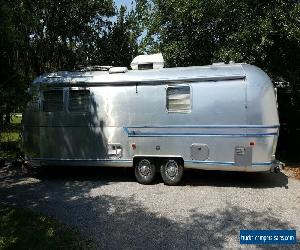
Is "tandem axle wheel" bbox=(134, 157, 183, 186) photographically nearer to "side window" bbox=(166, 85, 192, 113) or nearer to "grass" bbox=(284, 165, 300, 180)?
"side window" bbox=(166, 85, 192, 113)

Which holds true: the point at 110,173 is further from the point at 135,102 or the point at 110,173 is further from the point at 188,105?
the point at 188,105

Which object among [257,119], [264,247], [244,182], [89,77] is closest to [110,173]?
[89,77]

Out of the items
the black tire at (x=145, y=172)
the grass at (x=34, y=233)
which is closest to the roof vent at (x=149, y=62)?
the black tire at (x=145, y=172)

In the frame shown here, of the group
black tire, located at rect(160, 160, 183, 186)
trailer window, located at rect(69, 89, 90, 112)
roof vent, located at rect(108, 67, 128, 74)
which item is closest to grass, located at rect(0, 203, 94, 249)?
black tire, located at rect(160, 160, 183, 186)

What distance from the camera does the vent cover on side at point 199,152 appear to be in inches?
423

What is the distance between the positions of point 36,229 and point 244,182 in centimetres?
606

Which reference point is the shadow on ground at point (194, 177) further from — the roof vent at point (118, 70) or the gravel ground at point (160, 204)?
the roof vent at point (118, 70)

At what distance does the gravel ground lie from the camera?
7.71 m

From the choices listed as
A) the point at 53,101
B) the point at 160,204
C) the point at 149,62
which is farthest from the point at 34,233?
the point at 149,62

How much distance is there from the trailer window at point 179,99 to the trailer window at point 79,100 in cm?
252

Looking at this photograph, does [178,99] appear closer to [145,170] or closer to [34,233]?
[145,170]

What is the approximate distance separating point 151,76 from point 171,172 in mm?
2749

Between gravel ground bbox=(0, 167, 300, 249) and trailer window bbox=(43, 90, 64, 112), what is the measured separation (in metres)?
2.20

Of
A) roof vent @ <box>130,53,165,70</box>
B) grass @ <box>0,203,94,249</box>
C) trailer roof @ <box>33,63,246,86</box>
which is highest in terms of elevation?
roof vent @ <box>130,53,165,70</box>
